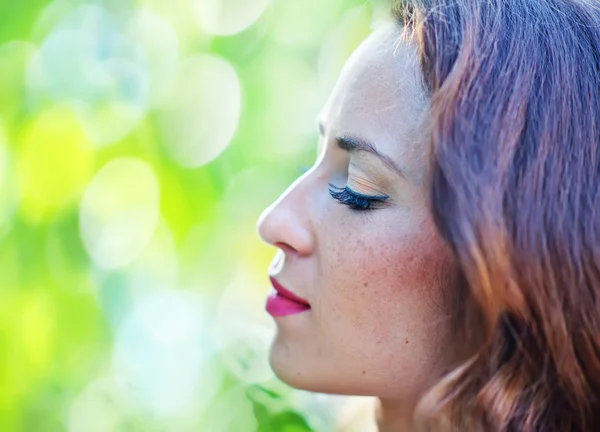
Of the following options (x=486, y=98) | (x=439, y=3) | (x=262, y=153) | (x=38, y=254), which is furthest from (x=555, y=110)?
(x=38, y=254)

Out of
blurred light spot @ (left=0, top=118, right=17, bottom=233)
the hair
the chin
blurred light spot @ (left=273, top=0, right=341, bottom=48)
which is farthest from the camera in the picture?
blurred light spot @ (left=273, top=0, right=341, bottom=48)

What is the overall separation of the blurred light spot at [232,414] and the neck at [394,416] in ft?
1.08

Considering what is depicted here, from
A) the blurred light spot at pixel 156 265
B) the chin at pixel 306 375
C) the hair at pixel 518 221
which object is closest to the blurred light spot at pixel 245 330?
the blurred light spot at pixel 156 265

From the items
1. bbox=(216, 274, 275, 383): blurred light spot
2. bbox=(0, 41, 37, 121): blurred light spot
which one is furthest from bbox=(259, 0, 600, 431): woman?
bbox=(0, 41, 37, 121): blurred light spot

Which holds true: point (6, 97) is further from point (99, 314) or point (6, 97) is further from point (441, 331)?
point (441, 331)

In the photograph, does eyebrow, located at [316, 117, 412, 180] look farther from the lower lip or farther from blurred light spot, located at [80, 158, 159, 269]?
blurred light spot, located at [80, 158, 159, 269]

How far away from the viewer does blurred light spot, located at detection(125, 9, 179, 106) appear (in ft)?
3.96

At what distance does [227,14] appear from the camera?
4.20ft

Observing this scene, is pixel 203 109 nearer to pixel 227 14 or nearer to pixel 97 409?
pixel 227 14

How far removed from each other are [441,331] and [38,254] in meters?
0.75

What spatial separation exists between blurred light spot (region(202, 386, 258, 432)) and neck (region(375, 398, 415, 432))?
33 centimetres

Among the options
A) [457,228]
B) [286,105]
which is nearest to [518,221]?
[457,228]

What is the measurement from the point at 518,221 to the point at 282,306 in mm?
301

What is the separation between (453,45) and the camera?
2.18 ft
